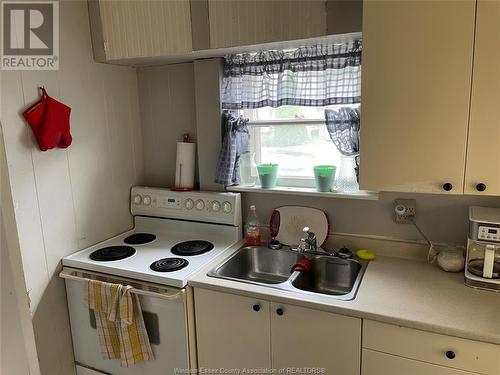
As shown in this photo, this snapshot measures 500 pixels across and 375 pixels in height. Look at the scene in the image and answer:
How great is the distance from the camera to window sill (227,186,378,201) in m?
1.81

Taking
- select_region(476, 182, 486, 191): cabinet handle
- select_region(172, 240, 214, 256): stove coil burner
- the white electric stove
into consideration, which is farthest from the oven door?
select_region(476, 182, 486, 191): cabinet handle

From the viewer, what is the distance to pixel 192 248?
197 cm

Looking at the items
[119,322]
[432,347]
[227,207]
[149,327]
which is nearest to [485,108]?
[432,347]

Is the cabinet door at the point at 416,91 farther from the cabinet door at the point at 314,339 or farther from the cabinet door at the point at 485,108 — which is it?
the cabinet door at the point at 314,339

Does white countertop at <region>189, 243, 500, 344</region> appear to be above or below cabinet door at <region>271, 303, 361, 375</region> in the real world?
above

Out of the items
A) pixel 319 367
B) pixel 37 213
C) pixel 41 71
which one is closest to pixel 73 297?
pixel 37 213

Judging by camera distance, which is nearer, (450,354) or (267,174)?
(450,354)

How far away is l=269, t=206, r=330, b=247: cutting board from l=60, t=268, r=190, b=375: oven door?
0.66 meters

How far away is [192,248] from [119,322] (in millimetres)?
496

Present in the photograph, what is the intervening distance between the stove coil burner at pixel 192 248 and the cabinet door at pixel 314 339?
1.90ft

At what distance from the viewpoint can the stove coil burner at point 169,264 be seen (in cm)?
171

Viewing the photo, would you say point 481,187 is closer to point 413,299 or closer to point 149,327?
point 413,299

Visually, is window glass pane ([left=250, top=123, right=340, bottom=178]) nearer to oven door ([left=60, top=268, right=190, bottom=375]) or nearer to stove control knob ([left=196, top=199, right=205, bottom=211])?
stove control knob ([left=196, top=199, right=205, bottom=211])

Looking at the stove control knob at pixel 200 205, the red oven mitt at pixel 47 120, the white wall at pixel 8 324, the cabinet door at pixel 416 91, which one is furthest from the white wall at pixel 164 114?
the white wall at pixel 8 324
